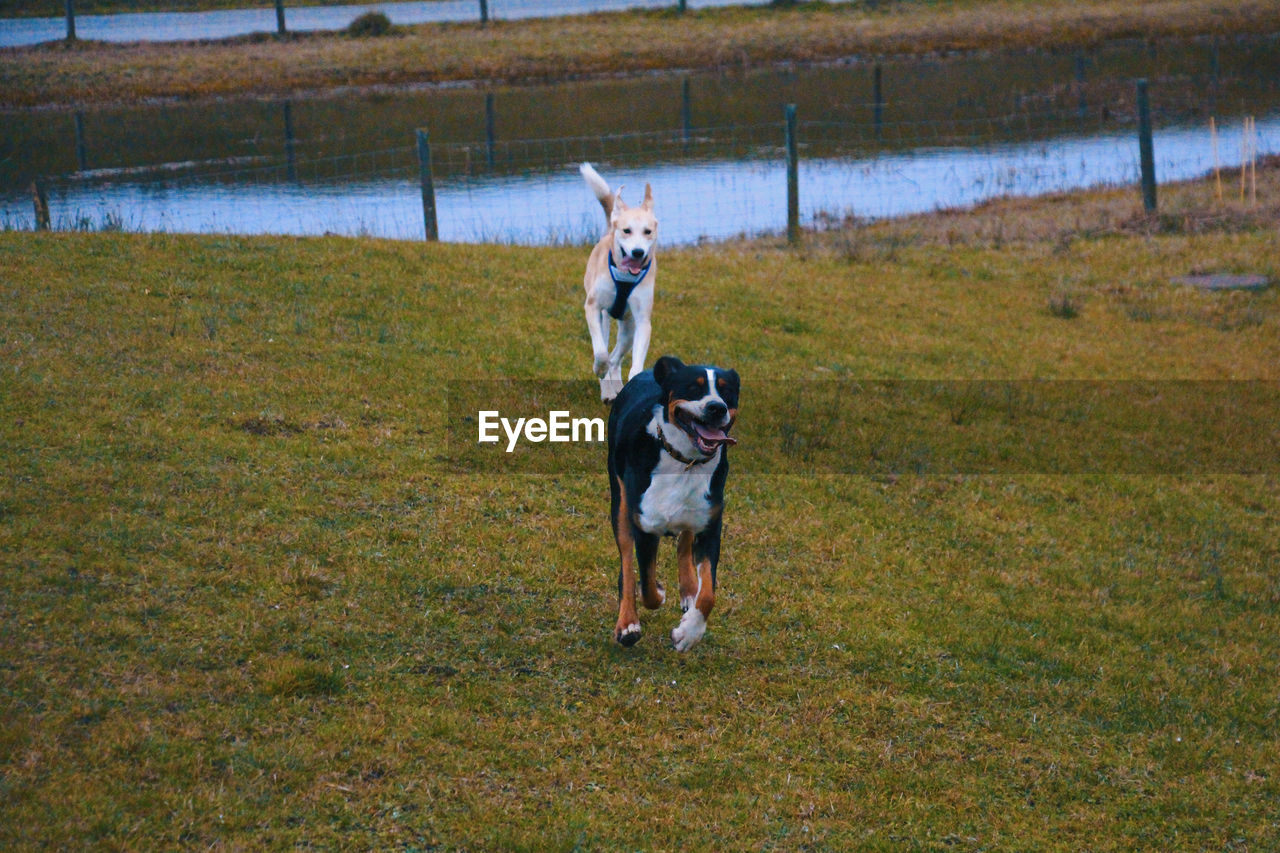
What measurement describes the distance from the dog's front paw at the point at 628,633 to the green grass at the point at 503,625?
215 mm

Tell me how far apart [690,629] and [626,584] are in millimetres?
458

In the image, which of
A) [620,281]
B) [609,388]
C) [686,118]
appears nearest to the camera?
[620,281]

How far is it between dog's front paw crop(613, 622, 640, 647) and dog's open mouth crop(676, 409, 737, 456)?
1.23m

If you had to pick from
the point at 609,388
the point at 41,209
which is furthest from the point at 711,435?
the point at 41,209

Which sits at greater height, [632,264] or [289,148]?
[289,148]

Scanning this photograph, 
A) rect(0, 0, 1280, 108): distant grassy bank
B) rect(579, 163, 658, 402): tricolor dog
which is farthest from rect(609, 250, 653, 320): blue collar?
rect(0, 0, 1280, 108): distant grassy bank

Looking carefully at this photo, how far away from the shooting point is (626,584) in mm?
7070

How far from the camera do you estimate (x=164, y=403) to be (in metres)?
9.95

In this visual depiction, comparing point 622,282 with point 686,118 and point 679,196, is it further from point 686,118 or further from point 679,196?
point 686,118

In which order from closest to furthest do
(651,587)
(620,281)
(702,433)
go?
1. (702,433)
2. (651,587)
3. (620,281)

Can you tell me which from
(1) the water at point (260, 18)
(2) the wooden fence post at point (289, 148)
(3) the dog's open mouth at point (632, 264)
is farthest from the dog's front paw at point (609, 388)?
(1) the water at point (260, 18)

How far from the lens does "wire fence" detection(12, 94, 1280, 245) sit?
72.4ft

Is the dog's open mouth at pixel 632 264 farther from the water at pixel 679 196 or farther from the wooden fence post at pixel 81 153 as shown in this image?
the wooden fence post at pixel 81 153

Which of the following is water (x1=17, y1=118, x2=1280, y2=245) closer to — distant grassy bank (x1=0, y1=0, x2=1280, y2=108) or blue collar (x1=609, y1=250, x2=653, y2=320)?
blue collar (x1=609, y1=250, x2=653, y2=320)
